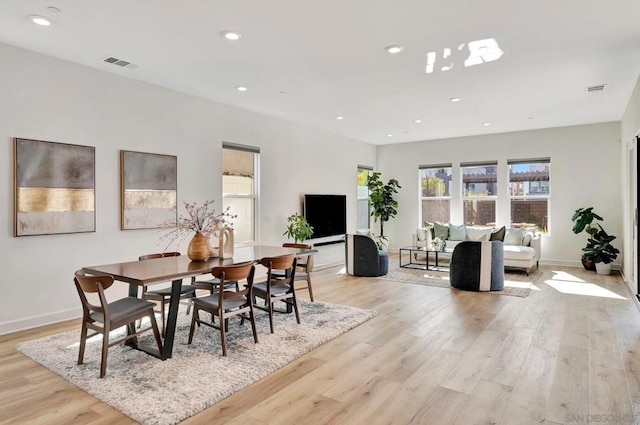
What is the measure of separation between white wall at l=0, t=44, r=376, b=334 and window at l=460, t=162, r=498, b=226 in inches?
203

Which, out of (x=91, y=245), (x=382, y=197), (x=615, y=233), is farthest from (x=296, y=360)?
(x=615, y=233)

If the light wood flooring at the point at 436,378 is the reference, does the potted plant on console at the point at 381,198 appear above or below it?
above

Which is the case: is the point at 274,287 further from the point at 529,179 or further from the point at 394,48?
the point at 529,179

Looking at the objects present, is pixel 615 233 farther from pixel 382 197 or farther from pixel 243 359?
pixel 243 359

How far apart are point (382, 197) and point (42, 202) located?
22.5 feet

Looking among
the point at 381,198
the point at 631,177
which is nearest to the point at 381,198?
the point at 381,198

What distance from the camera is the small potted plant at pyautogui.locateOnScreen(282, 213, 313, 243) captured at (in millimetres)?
6898

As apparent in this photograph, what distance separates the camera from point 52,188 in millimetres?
4059

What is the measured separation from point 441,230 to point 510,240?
141 centimetres

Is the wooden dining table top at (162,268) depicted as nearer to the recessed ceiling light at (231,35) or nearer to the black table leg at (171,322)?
the black table leg at (171,322)

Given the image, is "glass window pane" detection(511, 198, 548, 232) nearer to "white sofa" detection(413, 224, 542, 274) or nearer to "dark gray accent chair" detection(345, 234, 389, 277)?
"white sofa" detection(413, 224, 542, 274)

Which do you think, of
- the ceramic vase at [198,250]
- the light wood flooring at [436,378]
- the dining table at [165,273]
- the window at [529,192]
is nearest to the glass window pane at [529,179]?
the window at [529,192]

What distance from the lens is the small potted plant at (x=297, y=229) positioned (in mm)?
6898

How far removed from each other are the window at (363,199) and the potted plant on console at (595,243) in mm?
4310
